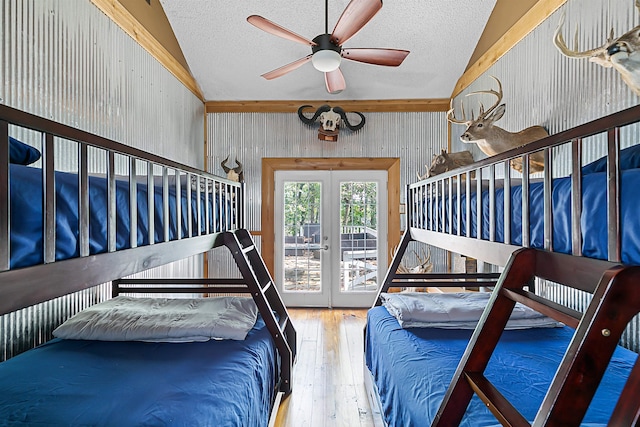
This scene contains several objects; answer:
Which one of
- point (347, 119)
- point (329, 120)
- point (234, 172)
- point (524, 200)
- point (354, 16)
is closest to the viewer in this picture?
point (524, 200)

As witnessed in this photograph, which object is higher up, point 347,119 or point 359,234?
point 347,119

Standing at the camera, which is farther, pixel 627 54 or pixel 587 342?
pixel 627 54

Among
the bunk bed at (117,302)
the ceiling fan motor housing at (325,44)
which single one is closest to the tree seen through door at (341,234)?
the bunk bed at (117,302)

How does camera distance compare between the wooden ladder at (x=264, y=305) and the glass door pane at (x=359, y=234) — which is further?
the glass door pane at (x=359, y=234)

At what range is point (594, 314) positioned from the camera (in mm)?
710

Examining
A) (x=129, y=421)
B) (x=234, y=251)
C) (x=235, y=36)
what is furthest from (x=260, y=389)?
(x=235, y=36)

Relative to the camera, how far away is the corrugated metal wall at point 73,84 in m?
1.95

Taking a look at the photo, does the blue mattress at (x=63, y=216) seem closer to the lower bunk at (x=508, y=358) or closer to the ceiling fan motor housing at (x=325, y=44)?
the lower bunk at (x=508, y=358)

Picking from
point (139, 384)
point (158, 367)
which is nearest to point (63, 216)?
point (139, 384)

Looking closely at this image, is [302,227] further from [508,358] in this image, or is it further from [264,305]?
[508,358]

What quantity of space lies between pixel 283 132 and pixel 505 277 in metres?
4.02

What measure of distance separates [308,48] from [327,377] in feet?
11.1

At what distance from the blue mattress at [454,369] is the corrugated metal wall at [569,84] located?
56 centimetres

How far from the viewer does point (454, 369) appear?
5.08 ft
